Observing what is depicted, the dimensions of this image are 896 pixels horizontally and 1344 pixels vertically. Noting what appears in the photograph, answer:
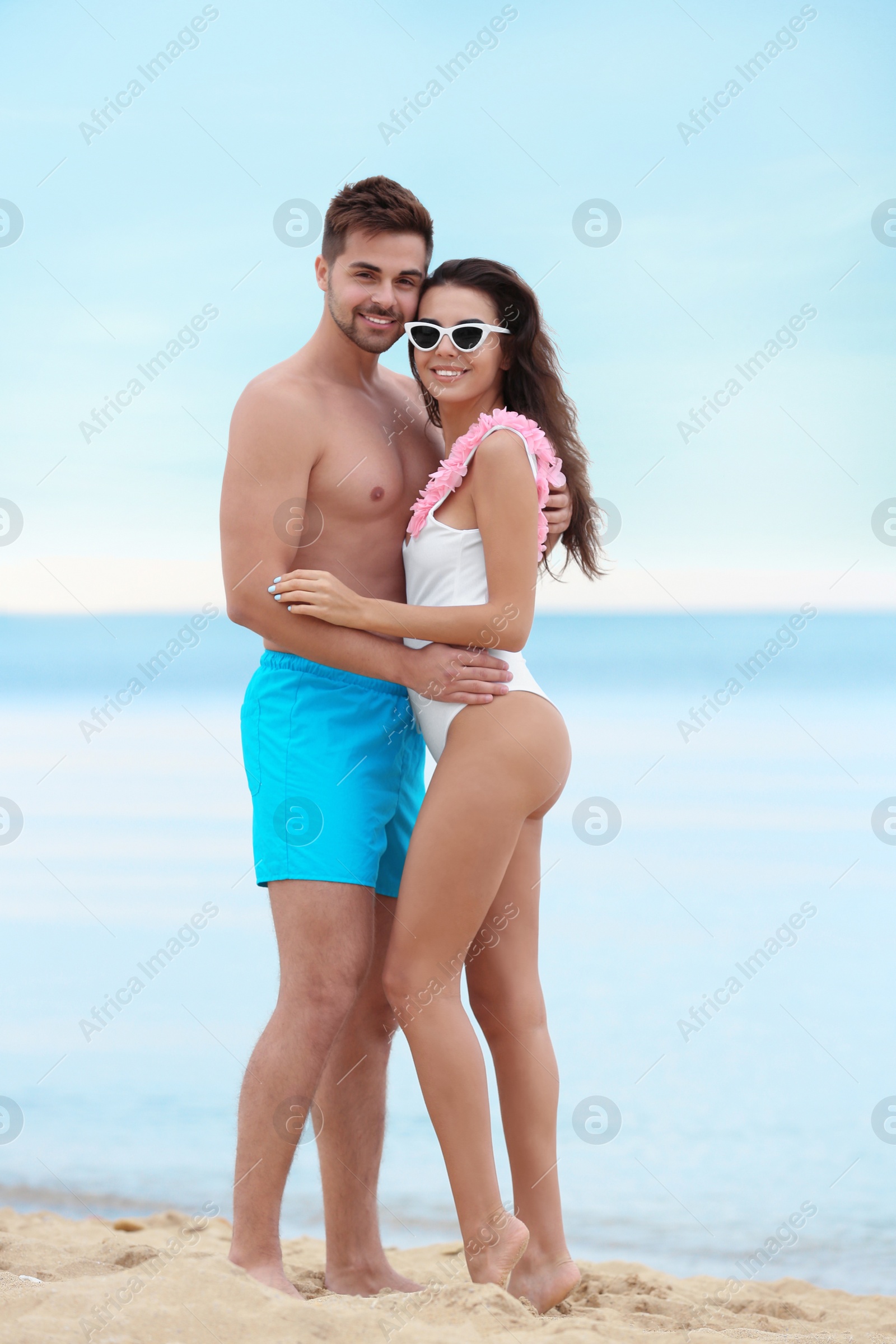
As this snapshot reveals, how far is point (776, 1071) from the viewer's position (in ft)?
16.8

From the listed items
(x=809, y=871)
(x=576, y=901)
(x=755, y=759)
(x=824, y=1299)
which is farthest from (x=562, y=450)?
(x=755, y=759)

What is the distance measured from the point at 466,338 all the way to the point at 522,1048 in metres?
1.62

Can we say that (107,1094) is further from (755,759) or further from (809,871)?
(755,759)

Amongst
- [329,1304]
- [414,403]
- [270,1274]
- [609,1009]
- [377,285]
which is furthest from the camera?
[609,1009]

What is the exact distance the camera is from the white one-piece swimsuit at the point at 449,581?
266cm

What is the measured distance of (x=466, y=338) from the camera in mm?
2686

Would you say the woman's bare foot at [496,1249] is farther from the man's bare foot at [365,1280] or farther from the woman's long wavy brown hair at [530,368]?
the woman's long wavy brown hair at [530,368]

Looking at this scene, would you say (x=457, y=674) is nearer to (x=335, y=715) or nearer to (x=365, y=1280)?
(x=335, y=715)

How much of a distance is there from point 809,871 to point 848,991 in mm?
2700

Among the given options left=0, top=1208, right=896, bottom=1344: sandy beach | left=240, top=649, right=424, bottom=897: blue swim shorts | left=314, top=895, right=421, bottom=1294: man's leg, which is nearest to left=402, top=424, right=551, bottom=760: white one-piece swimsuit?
left=240, top=649, right=424, bottom=897: blue swim shorts

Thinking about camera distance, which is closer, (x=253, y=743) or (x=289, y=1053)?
(x=289, y=1053)

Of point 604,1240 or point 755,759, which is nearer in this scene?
point 604,1240

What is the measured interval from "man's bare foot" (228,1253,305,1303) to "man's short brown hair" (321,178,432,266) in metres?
2.32

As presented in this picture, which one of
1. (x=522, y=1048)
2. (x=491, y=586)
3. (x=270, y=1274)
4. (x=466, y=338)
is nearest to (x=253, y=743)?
(x=491, y=586)
